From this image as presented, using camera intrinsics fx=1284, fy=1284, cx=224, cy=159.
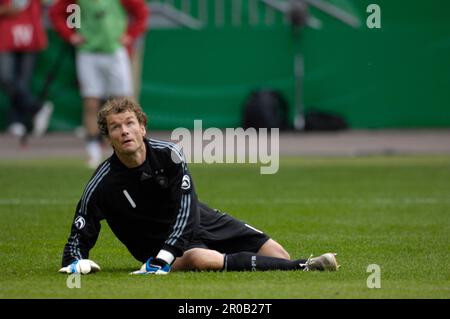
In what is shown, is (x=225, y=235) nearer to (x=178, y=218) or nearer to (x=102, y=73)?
(x=178, y=218)

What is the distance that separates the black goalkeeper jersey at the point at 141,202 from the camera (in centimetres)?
823

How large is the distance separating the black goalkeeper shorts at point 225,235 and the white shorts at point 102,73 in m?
8.50

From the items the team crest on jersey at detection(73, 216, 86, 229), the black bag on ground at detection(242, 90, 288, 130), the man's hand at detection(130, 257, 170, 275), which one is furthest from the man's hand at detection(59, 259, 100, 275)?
the black bag on ground at detection(242, 90, 288, 130)

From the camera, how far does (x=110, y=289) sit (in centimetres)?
746

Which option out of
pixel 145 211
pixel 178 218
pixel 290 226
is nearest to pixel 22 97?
pixel 290 226

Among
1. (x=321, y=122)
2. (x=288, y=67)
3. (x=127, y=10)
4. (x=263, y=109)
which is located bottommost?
(x=321, y=122)

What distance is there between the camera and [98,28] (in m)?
16.9

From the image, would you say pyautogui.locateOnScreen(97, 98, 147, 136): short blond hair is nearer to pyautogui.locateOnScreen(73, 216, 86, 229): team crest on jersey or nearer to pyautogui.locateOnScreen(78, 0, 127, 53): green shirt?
pyautogui.locateOnScreen(73, 216, 86, 229): team crest on jersey

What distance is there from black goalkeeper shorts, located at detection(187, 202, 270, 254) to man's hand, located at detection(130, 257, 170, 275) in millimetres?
499

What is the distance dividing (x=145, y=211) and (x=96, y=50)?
8.97 m

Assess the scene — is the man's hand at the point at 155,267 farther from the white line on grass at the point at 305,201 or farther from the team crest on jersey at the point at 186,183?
the white line on grass at the point at 305,201

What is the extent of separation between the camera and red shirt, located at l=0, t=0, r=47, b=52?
21031mm
